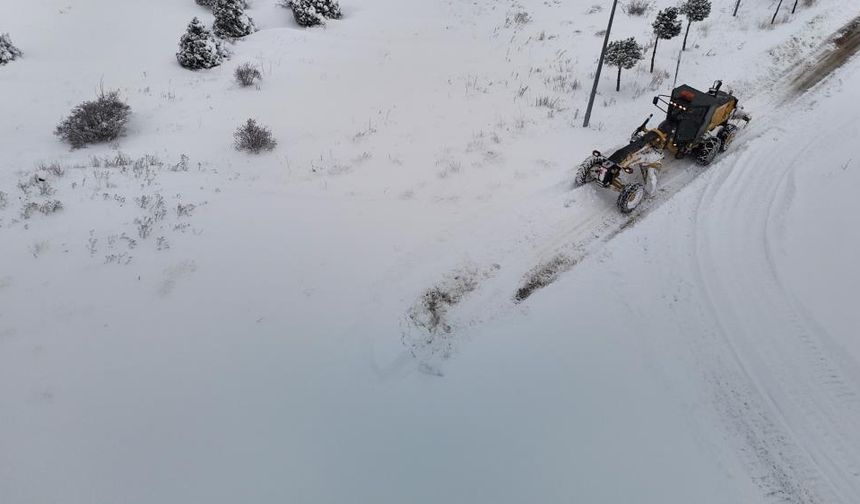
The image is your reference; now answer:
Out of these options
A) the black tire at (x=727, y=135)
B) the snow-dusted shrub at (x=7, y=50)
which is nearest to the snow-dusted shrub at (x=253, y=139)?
the snow-dusted shrub at (x=7, y=50)

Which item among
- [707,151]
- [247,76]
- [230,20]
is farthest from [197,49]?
[707,151]

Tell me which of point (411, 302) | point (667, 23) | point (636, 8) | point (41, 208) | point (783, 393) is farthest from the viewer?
Result: point (636, 8)

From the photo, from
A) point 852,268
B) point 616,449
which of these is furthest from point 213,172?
point 852,268

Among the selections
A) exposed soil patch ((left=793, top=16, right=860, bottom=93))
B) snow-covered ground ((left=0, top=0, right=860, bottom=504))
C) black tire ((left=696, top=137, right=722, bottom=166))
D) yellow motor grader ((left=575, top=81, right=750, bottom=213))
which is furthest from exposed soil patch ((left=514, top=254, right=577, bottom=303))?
exposed soil patch ((left=793, top=16, right=860, bottom=93))

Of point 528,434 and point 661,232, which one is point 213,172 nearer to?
point 528,434

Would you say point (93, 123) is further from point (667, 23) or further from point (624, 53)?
point (667, 23)

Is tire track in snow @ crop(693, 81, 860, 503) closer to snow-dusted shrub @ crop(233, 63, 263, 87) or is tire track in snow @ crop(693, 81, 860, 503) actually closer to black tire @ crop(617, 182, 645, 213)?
black tire @ crop(617, 182, 645, 213)
